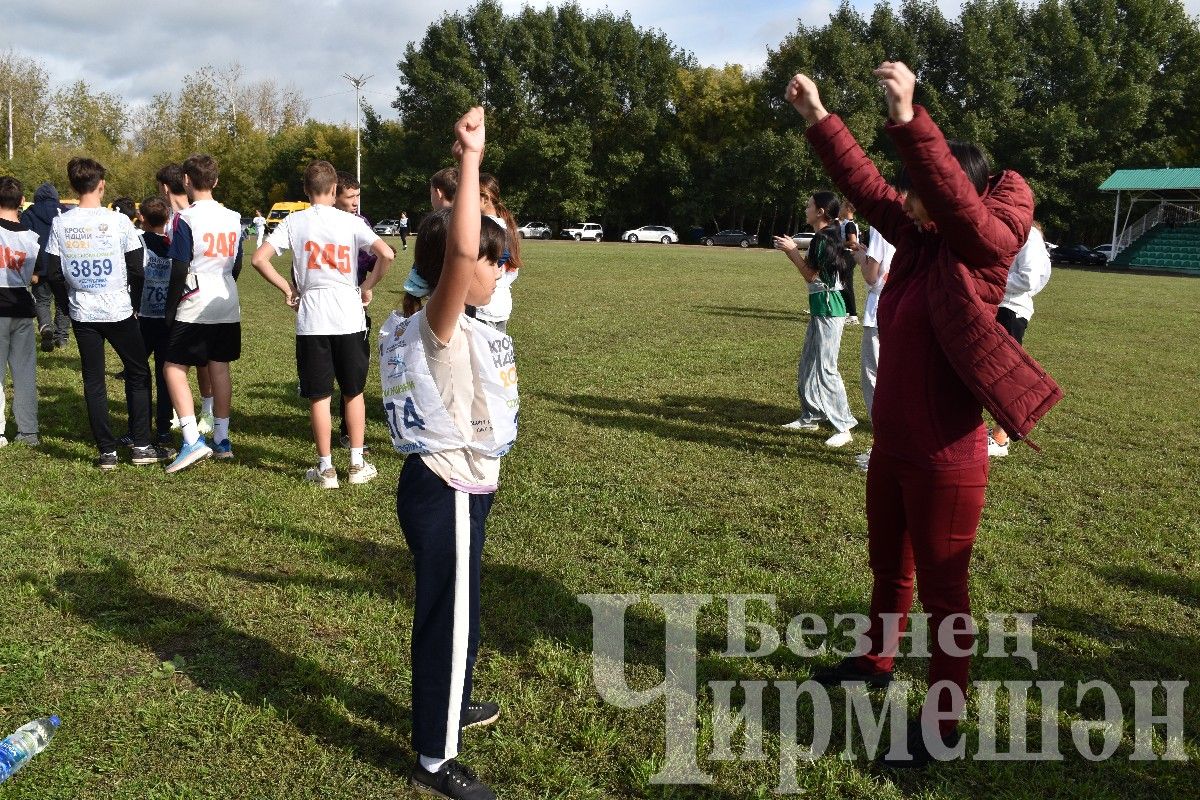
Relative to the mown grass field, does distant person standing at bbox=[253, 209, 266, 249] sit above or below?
above

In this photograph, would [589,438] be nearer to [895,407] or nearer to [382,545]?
[382,545]

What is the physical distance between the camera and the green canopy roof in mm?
42125

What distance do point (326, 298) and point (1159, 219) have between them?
52597mm

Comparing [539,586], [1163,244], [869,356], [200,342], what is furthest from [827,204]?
[1163,244]

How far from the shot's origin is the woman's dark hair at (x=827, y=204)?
6746 mm

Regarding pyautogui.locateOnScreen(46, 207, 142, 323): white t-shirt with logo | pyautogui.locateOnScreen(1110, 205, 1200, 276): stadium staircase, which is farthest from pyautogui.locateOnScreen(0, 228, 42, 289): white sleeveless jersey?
pyautogui.locateOnScreen(1110, 205, 1200, 276): stadium staircase

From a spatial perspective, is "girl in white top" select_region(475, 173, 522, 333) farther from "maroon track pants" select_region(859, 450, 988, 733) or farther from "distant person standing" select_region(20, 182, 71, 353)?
"distant person standing" select_region(20, 182, 71, 353)

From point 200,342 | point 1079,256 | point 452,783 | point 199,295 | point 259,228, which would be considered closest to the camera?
point 452,783

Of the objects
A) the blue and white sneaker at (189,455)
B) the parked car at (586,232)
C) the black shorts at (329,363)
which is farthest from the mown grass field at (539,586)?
the parked car at (586,232)

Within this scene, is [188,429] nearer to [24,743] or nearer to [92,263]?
[92,263]

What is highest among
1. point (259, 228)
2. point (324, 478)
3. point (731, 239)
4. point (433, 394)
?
point (731, 239)

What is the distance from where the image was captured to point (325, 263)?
568 centimetres

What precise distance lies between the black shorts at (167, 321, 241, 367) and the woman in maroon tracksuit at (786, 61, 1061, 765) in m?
4.73

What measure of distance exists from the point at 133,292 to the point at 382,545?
4.52 metres
